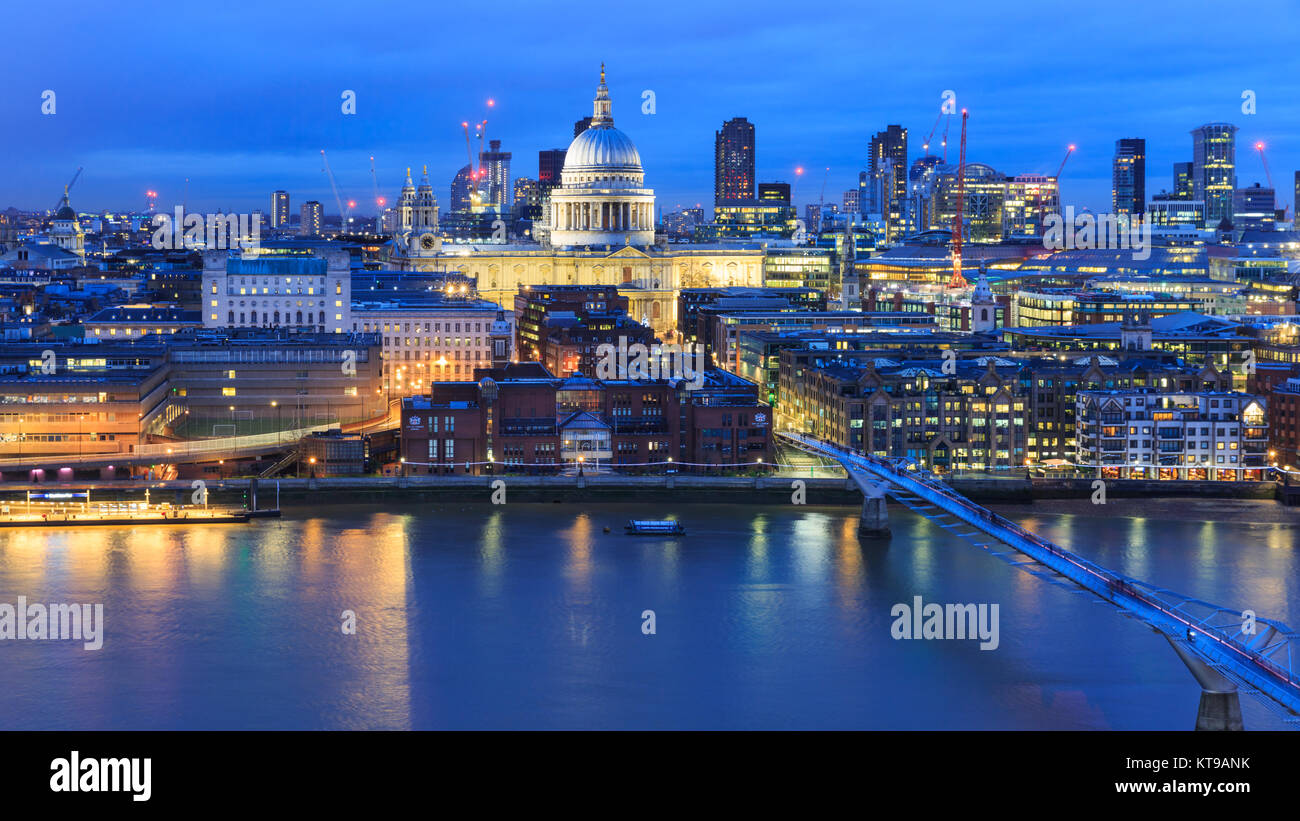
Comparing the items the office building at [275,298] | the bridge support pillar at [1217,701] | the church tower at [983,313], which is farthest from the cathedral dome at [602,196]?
the bridge support pillar at [1217,701]

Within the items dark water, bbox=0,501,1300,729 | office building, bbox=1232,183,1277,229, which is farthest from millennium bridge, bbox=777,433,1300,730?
office building, bbox=1232,183,1277,229

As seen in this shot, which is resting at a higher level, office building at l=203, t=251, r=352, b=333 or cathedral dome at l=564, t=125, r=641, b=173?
cathedral dome at l=564, t=125, r=641, b=173

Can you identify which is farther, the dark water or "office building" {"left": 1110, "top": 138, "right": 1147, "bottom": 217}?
"office building" {"left": 1110, "top": 138, "right": 1147, "bottom": 217}

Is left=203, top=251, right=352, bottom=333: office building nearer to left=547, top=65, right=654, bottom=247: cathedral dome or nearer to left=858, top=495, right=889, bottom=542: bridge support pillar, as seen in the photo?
left=547, top=65, right=654, bottom=247: cathedral dome

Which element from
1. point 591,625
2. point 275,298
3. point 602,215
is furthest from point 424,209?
point 591,625

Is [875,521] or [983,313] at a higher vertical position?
[983,313]

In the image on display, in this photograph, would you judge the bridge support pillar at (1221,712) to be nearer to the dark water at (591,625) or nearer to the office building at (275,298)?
the dark water at (591,625)

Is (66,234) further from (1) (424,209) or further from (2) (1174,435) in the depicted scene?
(2) (1174,435)
